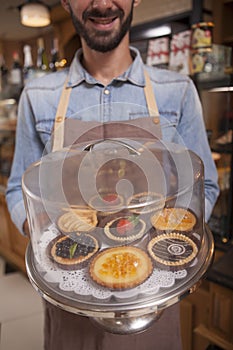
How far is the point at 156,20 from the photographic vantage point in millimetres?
1559

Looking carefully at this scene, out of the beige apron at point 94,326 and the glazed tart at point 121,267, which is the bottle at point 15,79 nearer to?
the beige apron at point 94,326

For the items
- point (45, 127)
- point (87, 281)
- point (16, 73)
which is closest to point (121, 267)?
point (87, 281)

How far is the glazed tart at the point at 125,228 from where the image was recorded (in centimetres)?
62

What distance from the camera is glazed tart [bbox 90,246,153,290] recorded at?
1.94 feet

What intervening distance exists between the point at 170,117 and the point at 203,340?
1.10 meters

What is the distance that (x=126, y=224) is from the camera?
0.62 meters

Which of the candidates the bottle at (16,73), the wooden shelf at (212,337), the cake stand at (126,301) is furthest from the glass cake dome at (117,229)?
the bottle at (16,73)

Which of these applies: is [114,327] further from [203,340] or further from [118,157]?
[203,340]

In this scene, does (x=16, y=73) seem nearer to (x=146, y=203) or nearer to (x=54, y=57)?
(x=54, y=57)

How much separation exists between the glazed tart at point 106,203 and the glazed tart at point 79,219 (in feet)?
0.06

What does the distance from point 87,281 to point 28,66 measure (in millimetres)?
2244

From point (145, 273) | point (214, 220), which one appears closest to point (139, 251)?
point (145, 273)

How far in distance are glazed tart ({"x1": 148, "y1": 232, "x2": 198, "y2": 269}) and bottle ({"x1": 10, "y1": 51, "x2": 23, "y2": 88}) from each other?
2.31 metres

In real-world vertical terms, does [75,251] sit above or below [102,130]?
below
